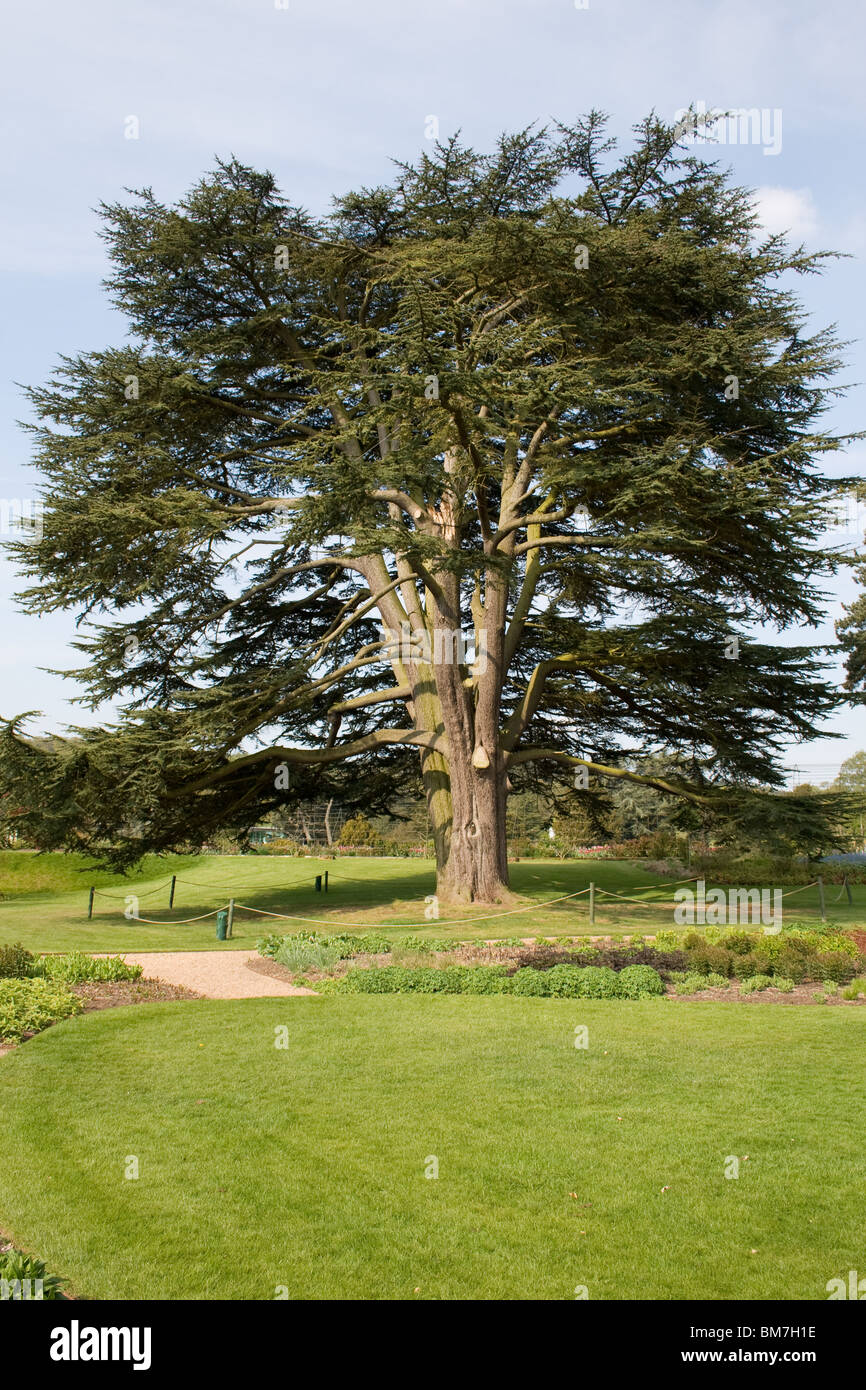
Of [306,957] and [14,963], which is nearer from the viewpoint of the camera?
[14,963]

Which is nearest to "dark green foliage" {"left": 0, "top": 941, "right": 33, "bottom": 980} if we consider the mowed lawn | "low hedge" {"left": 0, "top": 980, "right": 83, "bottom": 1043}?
"low hedge" {"left": 0, "top": 980, "right": 83, "bottom": 1043}

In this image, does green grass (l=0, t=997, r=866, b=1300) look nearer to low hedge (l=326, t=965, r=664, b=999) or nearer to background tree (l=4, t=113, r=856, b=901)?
low hedge (l=326, t=965, r=664, b=999)

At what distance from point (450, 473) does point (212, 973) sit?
1008 cm

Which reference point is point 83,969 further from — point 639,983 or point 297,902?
point 297,902

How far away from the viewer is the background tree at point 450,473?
15219 millimetres

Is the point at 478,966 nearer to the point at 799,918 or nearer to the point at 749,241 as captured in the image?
the point at 799,918

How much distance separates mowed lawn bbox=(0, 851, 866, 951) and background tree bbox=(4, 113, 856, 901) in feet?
5.24

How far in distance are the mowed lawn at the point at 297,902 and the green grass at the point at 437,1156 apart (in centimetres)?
664

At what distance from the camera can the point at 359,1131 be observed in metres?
6.28

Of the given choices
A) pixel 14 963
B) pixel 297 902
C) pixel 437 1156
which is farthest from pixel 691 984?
pixel 297 902

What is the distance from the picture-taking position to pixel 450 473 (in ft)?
59.6

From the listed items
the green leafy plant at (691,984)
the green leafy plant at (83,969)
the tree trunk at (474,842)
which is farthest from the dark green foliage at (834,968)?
the green leafy plant at (83,969)

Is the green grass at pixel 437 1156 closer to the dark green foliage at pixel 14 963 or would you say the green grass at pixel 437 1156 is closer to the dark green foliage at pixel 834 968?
the dark green foliage at pixel 14 963

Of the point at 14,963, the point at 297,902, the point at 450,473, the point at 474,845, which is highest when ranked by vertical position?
the point at 450,473
